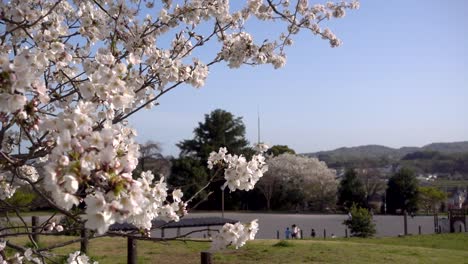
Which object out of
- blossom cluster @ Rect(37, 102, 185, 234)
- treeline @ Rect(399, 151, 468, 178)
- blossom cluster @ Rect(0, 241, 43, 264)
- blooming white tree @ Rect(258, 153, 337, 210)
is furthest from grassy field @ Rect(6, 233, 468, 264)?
treeline @ Rect(399, 151, 468, 178)

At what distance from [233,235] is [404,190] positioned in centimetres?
3159

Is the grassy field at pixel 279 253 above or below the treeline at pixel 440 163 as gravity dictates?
below

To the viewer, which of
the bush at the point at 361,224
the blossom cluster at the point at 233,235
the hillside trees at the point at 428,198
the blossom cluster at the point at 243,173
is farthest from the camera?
the hillside trees at the point at 428,198

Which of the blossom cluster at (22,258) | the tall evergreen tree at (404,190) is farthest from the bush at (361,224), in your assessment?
the tall evergreen tree at (404,190)

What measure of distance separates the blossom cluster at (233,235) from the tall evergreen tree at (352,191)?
3085cm

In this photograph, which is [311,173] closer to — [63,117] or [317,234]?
[317,234]

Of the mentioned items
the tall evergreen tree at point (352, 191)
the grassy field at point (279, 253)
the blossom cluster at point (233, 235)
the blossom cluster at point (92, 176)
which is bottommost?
the grassy field at point (279, 253)

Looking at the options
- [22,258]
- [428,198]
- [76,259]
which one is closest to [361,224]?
[76,259]

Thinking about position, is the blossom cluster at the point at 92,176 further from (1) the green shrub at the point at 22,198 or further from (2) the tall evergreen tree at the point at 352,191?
(2) the tall evergreen tree at the point at 352,191

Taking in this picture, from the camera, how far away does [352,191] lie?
108 ft

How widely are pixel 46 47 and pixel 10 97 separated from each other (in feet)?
4.62

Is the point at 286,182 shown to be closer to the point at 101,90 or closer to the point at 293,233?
the point at 293,233

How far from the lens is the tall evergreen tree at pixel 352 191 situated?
32875 millimetres

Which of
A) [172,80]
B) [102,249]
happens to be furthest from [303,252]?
[172,80]
